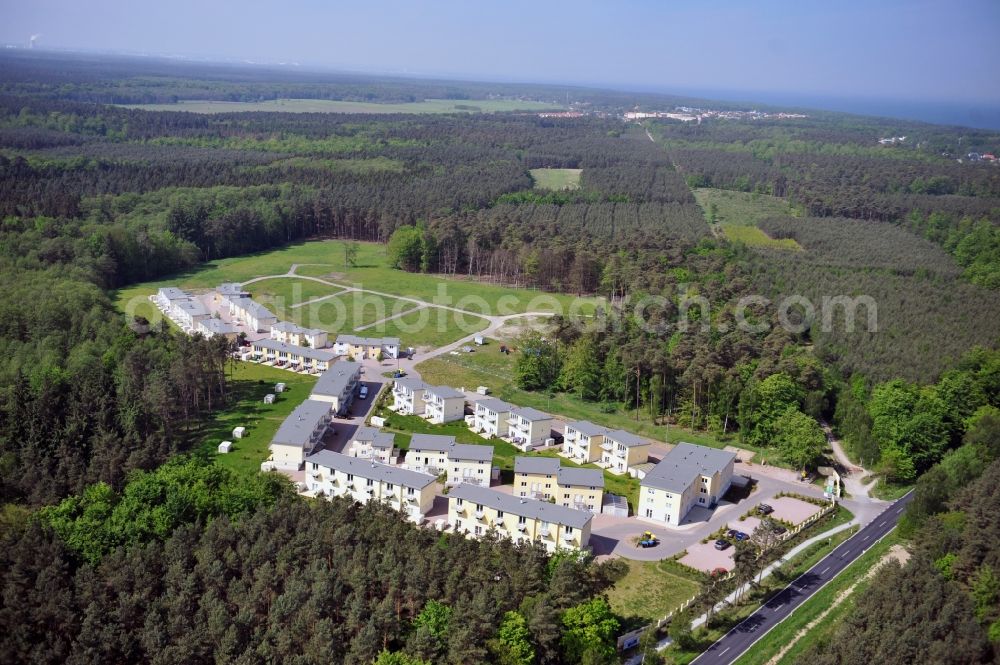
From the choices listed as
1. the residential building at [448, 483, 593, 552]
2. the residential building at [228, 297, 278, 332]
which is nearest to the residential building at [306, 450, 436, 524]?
the residential building at [448, 483, 593, 552]

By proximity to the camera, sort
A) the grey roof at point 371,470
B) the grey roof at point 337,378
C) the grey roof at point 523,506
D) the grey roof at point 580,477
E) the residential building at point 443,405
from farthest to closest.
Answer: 1. the grey roof at point 337,378
2. the residential building at point 443,405
3. the grey roof at point 580,477
4. the grey roof at point 371,470
5. the grey roof at point 523,506

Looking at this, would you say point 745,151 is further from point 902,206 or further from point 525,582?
point 525,582

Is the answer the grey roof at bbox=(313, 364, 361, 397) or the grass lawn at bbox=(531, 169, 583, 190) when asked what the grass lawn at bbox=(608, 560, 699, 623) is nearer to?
the grey roof at bbox=(313, 364, 361, 397)

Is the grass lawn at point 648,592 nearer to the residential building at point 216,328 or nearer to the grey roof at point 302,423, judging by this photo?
the grey roof at point 302,423

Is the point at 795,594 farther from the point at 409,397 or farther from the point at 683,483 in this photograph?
the point at 409,397

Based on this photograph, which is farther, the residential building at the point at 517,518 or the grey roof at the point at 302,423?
the grey roof at the point at 302,423

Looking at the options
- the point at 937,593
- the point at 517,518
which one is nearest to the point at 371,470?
the point at 517,518

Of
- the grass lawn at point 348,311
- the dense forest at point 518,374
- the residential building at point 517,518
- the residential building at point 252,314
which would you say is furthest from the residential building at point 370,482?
the residential building at point 252,314
